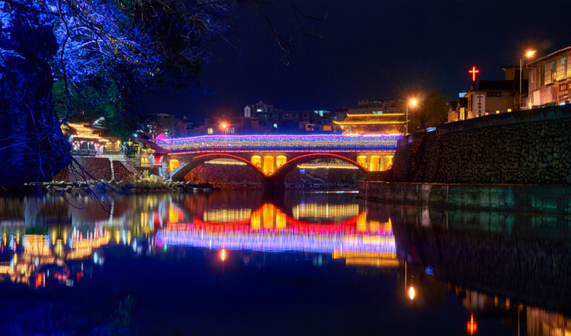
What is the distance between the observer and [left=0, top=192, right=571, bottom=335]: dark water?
5.62m

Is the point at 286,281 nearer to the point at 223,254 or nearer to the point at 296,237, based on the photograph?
the point at 223,254

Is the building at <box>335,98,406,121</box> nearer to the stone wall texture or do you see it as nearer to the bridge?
the bridge

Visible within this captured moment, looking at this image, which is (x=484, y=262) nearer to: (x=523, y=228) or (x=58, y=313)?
(x=523, y=228)

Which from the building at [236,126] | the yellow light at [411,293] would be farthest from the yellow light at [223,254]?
the building at [236,126]

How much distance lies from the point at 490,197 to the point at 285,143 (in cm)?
4212

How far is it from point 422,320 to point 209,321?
2149 millimetres

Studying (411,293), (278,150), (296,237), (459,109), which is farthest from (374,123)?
(411,293)

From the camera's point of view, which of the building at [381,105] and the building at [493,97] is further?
the building at [381,105]

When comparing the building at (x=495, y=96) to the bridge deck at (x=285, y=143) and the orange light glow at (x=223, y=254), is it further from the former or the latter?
the orange light glow at (x=223, y=254)

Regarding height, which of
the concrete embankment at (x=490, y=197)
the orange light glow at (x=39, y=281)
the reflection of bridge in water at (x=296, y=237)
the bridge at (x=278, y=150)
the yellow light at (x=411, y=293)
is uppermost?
the bridge at (x=278, y=150)

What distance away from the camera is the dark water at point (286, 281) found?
562 cm

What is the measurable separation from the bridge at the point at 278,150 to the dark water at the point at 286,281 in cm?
4296

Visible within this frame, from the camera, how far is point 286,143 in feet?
201

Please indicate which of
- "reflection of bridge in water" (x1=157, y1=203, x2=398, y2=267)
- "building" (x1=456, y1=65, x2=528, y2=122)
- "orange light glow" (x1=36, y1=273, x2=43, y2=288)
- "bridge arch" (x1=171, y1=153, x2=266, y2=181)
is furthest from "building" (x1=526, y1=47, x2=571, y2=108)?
"orange light glow" (x1=36, y1=273, x2=43, y2=288)
